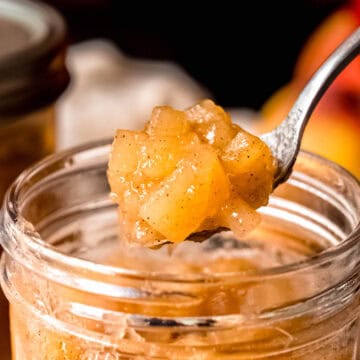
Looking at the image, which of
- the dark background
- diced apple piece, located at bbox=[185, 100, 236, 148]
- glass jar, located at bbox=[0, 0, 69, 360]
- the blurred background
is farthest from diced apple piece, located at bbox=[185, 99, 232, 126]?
the dark background

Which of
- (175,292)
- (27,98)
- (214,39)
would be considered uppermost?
(175,292)

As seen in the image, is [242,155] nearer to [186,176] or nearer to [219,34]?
[186,176]

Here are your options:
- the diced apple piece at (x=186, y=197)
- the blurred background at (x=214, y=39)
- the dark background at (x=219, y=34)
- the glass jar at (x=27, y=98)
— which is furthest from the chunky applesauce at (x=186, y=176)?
the dark background at (x=219, y=34)

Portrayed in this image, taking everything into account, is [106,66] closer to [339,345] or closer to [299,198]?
[299,198]

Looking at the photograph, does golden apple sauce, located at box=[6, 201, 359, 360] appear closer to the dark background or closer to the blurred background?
the blurred background

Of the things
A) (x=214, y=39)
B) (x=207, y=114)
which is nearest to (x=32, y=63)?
(x=207, y=114)

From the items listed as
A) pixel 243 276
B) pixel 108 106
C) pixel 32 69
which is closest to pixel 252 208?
pixel 243 276
